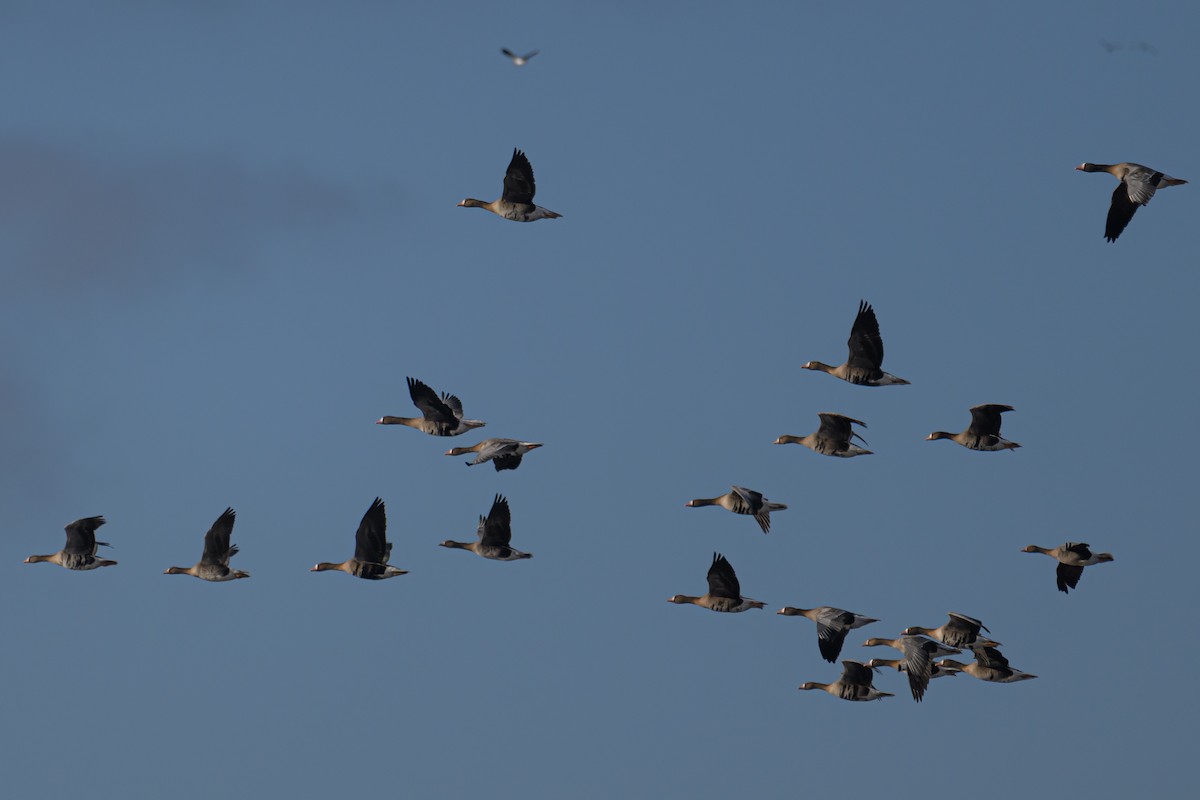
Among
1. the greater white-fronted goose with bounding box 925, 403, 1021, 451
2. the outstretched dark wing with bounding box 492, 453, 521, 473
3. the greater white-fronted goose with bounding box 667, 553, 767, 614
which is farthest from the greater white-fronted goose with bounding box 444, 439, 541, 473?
the greater white-fronted goose with bounding box 925, 403, 1021, 451

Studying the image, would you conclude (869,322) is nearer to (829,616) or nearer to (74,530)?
(829,616)

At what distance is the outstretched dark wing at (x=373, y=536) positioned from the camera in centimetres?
6356

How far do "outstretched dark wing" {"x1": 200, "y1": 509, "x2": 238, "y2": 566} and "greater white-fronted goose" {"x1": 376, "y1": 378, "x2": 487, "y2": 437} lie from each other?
5251mm

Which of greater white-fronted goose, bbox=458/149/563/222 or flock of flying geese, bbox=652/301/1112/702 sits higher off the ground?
greater white-fronted goose, bbox=458/149/563/222

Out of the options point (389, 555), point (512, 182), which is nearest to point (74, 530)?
point (389, 555)

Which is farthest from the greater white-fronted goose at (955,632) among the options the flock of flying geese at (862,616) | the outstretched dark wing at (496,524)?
the outstretched dark wing at (496,524)

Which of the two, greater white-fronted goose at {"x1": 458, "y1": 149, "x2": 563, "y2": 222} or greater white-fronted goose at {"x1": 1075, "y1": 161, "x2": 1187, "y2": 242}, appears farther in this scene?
greater white-fronted goose at {"x1": 458, "y1": 149, "x2": 563, "y2": 222}

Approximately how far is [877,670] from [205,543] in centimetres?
1711

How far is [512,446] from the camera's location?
6412 centimetres

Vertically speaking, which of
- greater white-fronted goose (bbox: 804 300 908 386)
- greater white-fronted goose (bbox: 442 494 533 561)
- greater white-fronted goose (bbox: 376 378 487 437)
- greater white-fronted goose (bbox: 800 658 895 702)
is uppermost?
greater white-fronted goose (bbox: 804 300 908 386)

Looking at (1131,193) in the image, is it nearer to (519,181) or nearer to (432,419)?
(519,181)

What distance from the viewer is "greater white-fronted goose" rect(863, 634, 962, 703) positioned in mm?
61438

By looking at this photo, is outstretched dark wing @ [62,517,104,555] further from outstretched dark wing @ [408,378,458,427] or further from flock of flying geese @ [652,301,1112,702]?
flock of flying geese @ [652,301,1112,702]

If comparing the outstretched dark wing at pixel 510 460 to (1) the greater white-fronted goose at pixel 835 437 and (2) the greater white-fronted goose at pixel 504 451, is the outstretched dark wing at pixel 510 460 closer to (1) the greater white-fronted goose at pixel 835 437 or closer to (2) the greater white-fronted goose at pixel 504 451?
(2) the greater white-fronted goose at pixel 504 451
